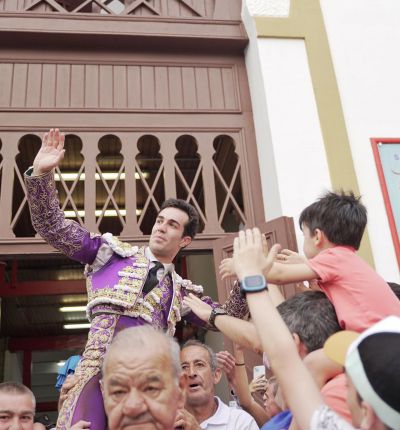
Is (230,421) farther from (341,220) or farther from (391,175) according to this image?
(391,175)

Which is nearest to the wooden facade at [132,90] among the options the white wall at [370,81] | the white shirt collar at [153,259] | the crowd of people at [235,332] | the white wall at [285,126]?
the white wall at [285,126]

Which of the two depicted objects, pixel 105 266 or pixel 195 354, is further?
pixel 195 354

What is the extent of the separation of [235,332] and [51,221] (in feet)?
3.00

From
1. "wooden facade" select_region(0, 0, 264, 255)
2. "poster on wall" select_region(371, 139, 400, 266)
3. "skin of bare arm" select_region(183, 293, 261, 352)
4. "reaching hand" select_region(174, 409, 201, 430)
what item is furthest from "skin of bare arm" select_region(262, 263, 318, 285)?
"poster on wall" select_region(371, 139, 400, 266)

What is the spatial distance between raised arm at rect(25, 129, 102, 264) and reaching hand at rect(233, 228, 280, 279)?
930 mm

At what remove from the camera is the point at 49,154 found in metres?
2.21

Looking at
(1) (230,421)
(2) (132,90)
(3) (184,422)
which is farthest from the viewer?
(2) (132,90)

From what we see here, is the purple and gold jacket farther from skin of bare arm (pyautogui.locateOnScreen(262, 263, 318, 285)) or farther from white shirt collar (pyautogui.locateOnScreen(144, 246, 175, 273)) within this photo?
skin of bare arm (pyautogui.locateOnScreen(262, 263, 318, 285))

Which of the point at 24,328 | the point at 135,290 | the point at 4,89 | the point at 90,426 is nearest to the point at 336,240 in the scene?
the point at 135,290

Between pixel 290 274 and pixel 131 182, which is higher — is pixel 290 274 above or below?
below

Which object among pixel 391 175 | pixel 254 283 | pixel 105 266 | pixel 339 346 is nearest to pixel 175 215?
pixel 105 266

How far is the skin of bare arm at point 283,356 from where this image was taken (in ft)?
4.07

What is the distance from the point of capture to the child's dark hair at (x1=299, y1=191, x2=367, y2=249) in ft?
6.68

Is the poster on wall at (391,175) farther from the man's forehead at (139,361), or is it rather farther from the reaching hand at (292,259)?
the man's forehead at (139,361)
